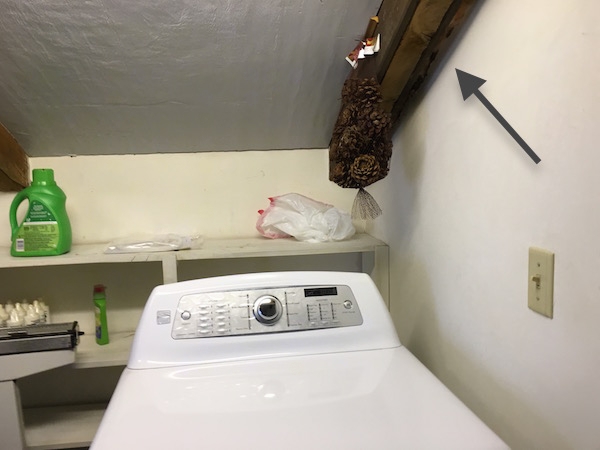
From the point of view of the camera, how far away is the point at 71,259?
4.50 ft

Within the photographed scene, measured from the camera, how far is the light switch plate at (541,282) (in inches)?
29.3

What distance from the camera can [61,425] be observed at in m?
1.52

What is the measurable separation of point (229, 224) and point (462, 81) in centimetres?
101

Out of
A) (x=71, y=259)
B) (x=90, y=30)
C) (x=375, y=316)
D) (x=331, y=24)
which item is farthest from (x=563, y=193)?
(x=71, y=259)

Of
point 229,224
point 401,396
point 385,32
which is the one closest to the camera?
point 401,396

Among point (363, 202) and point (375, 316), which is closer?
point (375, 316)

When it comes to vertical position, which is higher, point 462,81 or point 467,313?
point 462,81

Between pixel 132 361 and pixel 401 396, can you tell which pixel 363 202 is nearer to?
pixel 401 396

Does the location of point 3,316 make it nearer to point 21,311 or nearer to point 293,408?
point 21,311

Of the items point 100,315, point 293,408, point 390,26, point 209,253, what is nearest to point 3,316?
point 100,315

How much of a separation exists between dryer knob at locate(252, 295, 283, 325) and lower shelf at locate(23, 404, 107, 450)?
0.80 metres

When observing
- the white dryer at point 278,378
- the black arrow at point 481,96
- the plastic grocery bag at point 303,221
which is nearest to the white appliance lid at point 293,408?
the white dryer at point 278,378

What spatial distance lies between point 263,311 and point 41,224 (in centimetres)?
82

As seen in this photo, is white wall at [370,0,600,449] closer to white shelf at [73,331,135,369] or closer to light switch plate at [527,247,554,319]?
light switch plate at [527,247,554,319]
